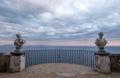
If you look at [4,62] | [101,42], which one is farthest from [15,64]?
[101,42]

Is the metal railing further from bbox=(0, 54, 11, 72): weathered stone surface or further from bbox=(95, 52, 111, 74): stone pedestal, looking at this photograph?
bbox=(0, 54, 11, 72): weathered stone surface

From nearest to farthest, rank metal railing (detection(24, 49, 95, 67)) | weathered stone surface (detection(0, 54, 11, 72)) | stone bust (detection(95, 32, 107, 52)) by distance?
weathered stone surface (detection(0, 54, 11, 72)) < stone bust (detection(95, 32, 107, 52)) < metal railing (detection(24, 49, 95, 67))

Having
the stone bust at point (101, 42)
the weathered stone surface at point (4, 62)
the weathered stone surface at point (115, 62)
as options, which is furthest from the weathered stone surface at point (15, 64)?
the weathered stone surface at point (115, 62)

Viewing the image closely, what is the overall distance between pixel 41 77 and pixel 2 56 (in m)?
2.83

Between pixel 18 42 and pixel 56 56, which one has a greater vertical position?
pixel 18 42

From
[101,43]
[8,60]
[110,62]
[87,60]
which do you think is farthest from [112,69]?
[8,60]

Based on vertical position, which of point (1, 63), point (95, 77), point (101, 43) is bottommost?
point (95, 77)

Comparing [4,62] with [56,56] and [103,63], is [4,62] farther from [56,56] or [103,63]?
[103,63]

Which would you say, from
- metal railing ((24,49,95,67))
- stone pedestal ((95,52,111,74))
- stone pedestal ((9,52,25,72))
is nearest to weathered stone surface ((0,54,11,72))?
stone pedestal ((9,52,25,72))

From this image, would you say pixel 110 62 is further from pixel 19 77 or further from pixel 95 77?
pixel 19 77

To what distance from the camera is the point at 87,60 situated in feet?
34.6

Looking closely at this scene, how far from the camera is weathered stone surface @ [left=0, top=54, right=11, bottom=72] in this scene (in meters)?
8.08

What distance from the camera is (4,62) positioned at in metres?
8.12

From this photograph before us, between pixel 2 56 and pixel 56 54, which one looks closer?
pixel 2 56
